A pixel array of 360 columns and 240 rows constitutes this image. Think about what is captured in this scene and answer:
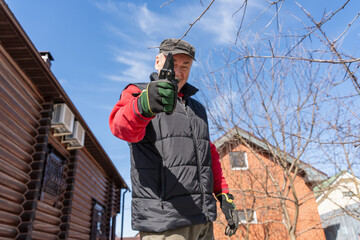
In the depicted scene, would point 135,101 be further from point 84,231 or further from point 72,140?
point 84,231

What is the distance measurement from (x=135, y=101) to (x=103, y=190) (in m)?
11.3

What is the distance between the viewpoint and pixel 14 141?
492 centimetres

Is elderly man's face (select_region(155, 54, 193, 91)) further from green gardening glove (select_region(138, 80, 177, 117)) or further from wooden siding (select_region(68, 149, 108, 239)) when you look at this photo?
wooden siding (select_region(68, 149, 108, 239))

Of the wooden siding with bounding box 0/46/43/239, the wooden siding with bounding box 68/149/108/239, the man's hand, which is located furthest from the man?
the wooden siding with bounding box 68/149/108/239

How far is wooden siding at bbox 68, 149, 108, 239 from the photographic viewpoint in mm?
8157

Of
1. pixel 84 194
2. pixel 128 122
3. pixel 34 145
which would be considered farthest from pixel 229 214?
pixel 84 194

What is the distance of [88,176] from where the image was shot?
9656 millimetres

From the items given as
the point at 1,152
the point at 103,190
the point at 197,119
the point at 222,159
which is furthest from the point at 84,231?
the point at 197,119

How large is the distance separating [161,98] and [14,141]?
4.65m

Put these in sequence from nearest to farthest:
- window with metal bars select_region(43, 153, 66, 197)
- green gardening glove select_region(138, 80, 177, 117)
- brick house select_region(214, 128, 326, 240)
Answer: green gardening glove select_region(138, 80, 177, 117)
window with metal bars select_region(43, 153, 66, 197)
brick house select_region(214, 128, 326, 240)

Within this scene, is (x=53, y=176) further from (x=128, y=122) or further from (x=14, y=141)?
(x=128, y=122)

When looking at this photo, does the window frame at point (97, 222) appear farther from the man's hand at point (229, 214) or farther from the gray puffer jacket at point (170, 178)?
the gray puffer jacket at point (170, 178)

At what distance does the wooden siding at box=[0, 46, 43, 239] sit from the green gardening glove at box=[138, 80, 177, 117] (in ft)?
13.9

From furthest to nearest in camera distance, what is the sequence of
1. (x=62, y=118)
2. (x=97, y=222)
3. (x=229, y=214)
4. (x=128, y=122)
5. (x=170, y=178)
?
(x=97, y=222) < (x=62, y=118) < (x=229, y=214) < (x=170, y=178) < (x=128, y=122)
